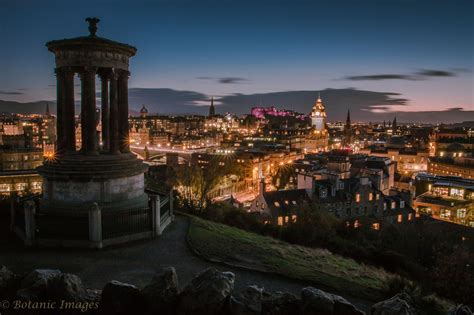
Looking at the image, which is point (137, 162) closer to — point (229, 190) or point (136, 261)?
point (136, 261)

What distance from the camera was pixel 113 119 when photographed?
16.6 m

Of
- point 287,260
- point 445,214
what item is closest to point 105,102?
point 287,260

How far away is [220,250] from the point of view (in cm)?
1290

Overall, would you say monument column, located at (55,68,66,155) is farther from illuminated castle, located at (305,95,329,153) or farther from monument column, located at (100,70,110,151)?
illuminated castle, located at (305,95,329,153)

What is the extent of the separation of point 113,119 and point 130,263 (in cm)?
753

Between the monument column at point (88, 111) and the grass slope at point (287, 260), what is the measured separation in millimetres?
5409

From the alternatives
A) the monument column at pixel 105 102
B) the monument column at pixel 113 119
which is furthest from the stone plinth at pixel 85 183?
the monument column at pixel 105 102

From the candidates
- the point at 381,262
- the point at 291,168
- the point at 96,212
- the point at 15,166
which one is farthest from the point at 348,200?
the point at 15,166

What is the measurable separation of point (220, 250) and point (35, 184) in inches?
2450

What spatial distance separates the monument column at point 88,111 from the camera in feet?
51.1

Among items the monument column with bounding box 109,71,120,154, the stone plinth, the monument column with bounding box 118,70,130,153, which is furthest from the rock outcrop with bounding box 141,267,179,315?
the monument column with bounding box 118,70,130,153

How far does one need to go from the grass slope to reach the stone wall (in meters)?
4.01

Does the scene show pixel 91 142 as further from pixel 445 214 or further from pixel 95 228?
pixel 445 214

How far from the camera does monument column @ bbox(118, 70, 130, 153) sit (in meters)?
17.2
